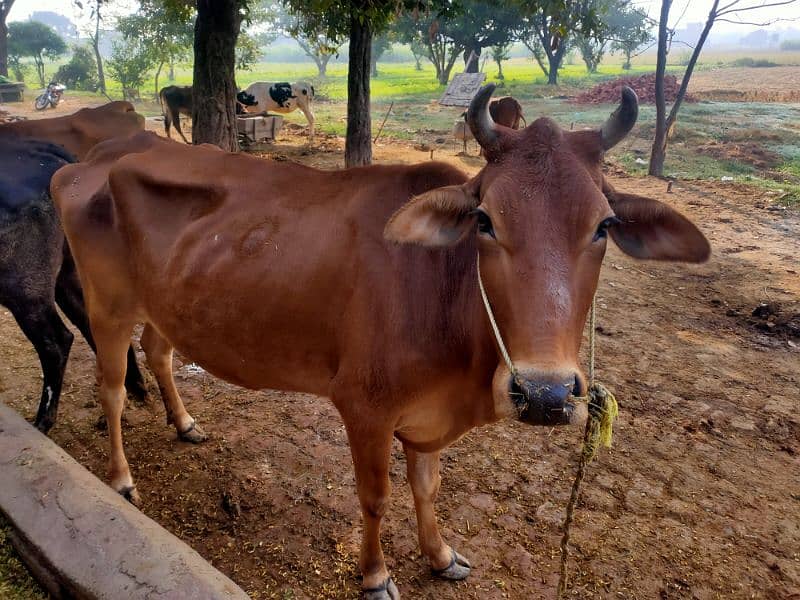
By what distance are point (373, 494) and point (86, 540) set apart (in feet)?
4.25

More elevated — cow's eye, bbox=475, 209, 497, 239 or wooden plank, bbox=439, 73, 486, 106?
wooden plank, bbox=439, 73, 486, 106

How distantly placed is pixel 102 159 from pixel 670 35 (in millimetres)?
12210

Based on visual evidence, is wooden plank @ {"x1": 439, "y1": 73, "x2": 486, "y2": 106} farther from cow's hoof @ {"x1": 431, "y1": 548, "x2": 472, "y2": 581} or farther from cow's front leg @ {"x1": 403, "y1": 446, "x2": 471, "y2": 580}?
cow's hoof @ {"x1": 431, "y1": 548, "x2": 472, "y2": 581}

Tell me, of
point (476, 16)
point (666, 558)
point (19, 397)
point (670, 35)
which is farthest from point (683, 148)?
point (476, 16)

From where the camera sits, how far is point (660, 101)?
12.6 metres

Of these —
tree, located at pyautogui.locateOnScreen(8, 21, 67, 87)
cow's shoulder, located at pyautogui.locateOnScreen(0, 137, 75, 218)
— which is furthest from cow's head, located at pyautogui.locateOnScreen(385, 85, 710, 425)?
tree, located at pyautogui.locateOnScreen(8, 21, 67, 87)

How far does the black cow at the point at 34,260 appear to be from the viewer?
163 inches

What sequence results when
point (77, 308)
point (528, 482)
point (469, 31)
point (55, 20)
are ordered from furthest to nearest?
point (55, 20) → point (469, 31) → point (77, 308) → point (528, 482)

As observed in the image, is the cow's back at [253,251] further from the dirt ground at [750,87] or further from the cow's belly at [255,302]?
the dirt ground at [750,87]

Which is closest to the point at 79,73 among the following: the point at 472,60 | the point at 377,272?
the point at 472,60

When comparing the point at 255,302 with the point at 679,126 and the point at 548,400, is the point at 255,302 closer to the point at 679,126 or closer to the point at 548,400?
the point at 548,400

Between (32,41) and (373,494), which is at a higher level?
(32,41)

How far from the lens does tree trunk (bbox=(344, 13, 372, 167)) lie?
32.7 feet

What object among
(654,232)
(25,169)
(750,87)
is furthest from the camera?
(750,87)
